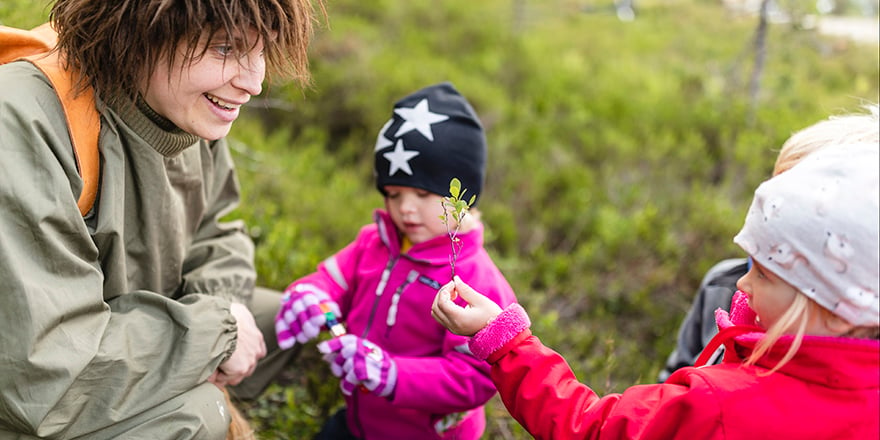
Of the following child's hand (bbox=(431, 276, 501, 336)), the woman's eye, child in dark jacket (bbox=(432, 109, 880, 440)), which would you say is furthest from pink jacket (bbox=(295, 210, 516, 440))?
the woman's eye

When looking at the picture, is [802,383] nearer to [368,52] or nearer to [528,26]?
[368,52]

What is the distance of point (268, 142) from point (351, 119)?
801 mm

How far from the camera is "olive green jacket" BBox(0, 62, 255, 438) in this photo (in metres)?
1.86

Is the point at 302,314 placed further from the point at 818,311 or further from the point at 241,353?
the point at 818,311

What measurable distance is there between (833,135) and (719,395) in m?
0.64

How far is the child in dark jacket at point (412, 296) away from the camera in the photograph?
237cm

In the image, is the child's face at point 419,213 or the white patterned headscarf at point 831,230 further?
the child's face at point 419,213

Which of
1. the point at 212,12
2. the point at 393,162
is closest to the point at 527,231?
the point at 393,162

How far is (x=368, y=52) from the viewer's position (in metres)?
6.54

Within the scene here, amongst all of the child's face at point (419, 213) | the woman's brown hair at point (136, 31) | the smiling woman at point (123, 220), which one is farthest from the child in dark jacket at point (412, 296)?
the woman's brown hair at point (136, 31)

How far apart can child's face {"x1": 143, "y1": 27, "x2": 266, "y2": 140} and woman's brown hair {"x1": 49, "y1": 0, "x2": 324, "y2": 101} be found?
0.03 metres

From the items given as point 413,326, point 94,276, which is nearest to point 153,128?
point 94,276

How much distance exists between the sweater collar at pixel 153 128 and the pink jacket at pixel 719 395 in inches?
41.1

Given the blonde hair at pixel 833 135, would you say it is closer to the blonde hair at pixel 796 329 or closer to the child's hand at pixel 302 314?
the blonde hair at pixel 796 329
